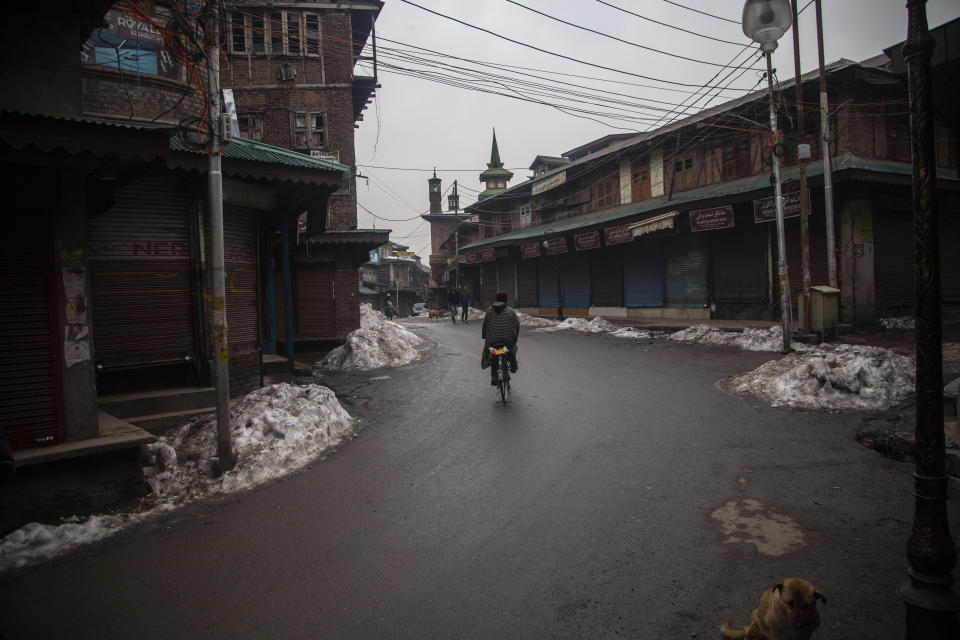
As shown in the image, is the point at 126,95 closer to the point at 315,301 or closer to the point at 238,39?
the point at 315,301

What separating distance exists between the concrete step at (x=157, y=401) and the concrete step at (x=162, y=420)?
0.34 ft

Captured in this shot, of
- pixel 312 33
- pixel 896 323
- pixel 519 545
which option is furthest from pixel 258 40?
pixel 896 323

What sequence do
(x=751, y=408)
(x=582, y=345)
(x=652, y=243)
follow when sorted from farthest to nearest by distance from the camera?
(x=652, y=243) → (x=582, y=345) → (x=751, y=408)

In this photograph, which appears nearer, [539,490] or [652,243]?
[539,490]

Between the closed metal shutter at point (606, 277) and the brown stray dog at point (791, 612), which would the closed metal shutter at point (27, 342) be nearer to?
the brown stray dog at point (791, 612)

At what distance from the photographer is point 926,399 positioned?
2904mm

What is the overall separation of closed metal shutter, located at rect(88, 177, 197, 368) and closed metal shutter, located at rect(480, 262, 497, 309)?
33.0m

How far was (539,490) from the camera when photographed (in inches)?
214

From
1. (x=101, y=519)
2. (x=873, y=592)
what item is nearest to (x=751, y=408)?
(x=873, y=592)

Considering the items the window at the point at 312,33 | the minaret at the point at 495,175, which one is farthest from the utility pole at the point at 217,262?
the minaret at the point at 495,175

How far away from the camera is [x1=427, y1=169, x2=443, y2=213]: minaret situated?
7538 centimetres

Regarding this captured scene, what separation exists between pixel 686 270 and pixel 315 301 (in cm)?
1509

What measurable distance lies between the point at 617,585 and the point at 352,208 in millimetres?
21390

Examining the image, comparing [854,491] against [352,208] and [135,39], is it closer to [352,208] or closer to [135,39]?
[135,39]
